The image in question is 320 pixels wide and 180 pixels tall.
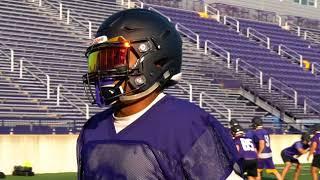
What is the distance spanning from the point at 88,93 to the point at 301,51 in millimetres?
34878

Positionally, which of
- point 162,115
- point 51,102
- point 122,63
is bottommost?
point 51,102

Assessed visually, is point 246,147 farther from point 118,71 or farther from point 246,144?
point 118,71

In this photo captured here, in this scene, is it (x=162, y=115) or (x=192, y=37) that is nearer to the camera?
(x=162, y=115)

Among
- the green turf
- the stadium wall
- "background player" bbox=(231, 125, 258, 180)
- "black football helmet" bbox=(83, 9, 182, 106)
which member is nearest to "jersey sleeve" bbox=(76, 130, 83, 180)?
"black football helmet" bbox=(83, 9, 182, 106)

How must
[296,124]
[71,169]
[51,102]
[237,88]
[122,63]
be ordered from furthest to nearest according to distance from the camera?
1. [237,88]
2. [296,124]
3. [51,102]
4. [71,169]
5. [122,63]

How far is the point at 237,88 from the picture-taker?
29.1 metres

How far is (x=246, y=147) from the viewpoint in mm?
14805

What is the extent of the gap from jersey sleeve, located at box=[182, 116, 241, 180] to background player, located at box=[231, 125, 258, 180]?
11.6 m

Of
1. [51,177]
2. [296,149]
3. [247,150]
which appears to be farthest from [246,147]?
[51,177]

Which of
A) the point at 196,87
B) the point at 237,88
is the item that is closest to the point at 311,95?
the point at 237,88

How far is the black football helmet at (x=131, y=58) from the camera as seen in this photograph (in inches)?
118

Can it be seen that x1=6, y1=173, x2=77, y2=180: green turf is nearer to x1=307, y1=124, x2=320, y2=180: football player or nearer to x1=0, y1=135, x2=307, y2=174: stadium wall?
x1=0, y1=135, x2=307, y2=174: stadium wall

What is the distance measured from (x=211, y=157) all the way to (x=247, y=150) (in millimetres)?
12111

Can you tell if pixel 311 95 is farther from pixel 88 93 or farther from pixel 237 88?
pixel 88 93
